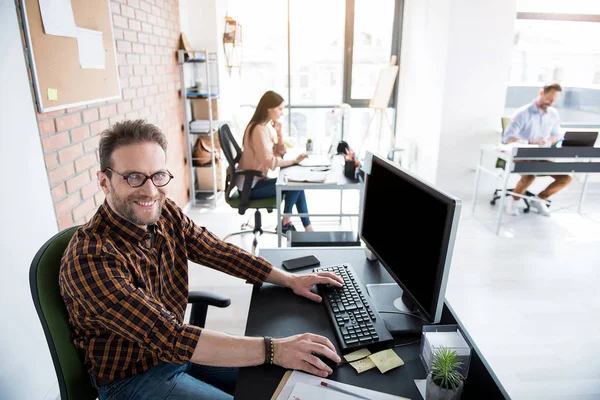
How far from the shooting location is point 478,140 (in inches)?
180

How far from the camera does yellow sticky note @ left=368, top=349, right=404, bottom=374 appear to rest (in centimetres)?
97

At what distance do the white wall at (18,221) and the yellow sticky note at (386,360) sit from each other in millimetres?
1322

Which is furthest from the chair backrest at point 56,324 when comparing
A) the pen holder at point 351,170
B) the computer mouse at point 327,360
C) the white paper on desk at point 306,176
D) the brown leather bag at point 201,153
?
the brown leather bag at point 201,153

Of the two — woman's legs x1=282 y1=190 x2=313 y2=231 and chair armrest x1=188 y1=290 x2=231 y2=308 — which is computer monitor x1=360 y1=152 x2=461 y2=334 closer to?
chair armrest x1=188 y1=290 x2=231 y2=308

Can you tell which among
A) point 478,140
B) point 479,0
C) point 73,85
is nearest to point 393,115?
point 478,140

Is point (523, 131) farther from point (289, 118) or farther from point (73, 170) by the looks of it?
point (73, 170)

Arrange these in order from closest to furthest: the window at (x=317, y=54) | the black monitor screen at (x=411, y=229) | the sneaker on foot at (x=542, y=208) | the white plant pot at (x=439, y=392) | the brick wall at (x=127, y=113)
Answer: the white plant pot at (x=439, y=392), the black monitor screen at (x=411, y=229), the brick wall at (x=127, y=113), the sneaker on foot at (x=542, y=208), the window at (x=317, y=54)

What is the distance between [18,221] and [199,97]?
2686 millimetres

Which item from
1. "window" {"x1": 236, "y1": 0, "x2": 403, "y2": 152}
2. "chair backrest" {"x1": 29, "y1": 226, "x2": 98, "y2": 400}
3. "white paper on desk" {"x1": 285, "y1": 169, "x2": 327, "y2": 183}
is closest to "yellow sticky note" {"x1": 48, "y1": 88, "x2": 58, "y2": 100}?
"chair backrest" {"x1": 29, "y1": 226, "x2": 98, "y2": 400}

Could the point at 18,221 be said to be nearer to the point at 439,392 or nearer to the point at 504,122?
the point at 439,392

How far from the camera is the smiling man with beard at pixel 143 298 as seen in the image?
97 centimetres

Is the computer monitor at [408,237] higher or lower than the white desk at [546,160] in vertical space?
higher

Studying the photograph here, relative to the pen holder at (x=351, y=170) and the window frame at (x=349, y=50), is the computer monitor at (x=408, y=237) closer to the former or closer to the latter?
the pen holder at (x=351, y=170)

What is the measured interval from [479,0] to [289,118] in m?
2.56
